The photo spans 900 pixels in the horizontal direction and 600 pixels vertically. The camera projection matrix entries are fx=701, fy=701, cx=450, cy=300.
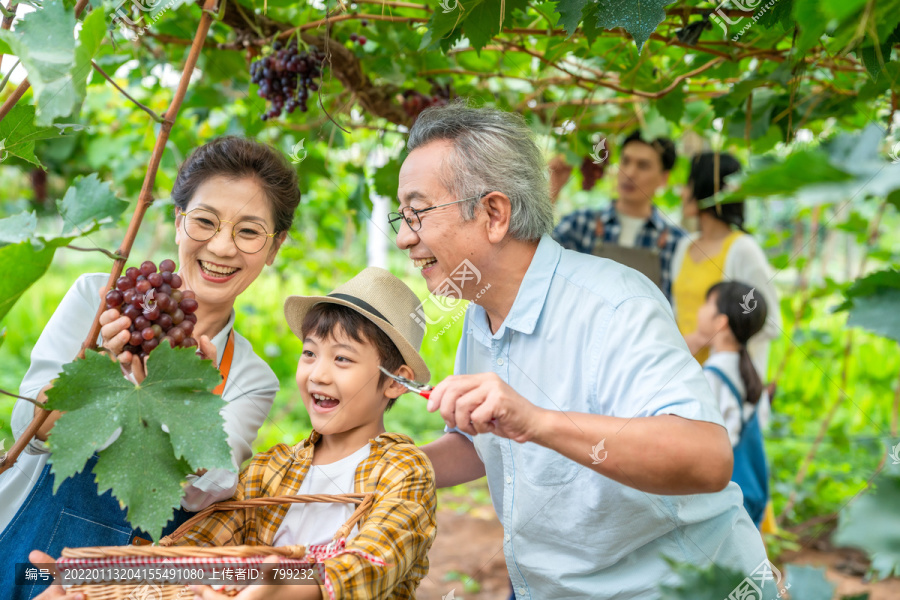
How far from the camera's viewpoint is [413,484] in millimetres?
1378

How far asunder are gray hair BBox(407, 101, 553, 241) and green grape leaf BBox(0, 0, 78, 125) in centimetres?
80

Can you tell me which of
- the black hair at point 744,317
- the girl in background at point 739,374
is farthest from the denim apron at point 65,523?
the black hair at point 744,317

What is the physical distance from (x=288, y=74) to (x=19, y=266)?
115 cm

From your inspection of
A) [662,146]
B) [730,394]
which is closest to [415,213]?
[730,394]

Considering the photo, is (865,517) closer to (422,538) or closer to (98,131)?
(422,538)

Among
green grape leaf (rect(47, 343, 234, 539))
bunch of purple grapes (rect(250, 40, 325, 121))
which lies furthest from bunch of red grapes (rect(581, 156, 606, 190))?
green grape leaf (rect(47, 343, 234, 539))

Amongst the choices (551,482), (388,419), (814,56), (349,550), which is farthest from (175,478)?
(388,419)

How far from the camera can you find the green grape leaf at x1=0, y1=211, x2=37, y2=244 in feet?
3.11

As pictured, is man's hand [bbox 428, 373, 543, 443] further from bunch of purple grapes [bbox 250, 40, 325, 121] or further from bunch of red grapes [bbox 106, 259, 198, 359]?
bunch of purple grapes [bbox 250, 40, 325, 121]

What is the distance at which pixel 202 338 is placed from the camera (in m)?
1.23

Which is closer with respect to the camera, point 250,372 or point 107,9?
point 107,9

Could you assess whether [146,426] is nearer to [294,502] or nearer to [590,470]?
[294,502]

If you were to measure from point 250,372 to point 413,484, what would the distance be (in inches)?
19.9

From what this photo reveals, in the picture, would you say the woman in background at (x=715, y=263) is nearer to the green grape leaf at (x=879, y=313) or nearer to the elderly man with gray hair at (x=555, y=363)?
the elderly man with gray hair at (x=555, y=363)
